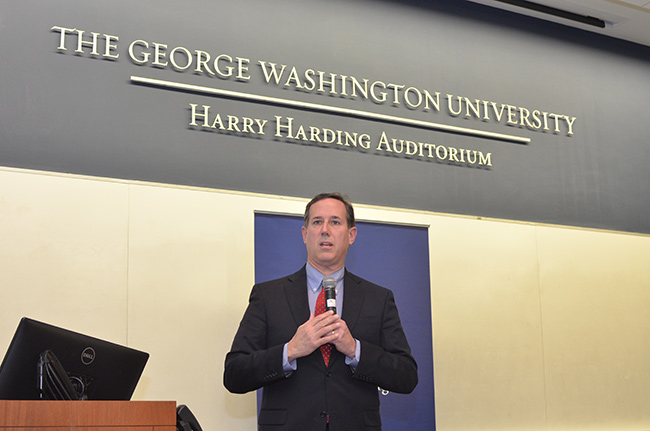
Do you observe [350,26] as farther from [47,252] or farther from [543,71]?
[47,252]

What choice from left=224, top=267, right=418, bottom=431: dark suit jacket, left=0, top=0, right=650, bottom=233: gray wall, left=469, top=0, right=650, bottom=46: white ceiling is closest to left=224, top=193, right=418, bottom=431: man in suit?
left=224, top=267, right=418, bottom=431: dark suit jacket

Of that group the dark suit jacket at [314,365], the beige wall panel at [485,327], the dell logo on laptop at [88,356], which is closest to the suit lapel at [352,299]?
the dark suit jacket at [314,365]

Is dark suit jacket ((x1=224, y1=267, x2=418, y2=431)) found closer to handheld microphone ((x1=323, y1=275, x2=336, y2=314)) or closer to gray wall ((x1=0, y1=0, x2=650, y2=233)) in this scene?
handheld microphone ((x1=323, y1=275, x2=336, y2=314))

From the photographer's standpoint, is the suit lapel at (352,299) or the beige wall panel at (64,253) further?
the beige wall panel at (64,253)

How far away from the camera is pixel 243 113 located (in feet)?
15.4

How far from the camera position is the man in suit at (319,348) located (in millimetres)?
2928

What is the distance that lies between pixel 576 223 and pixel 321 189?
6.71ft

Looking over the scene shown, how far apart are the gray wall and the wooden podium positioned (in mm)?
2330

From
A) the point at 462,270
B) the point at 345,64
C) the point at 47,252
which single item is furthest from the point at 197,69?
the point at 462,270

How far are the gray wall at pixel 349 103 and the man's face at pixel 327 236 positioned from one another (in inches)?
51.1

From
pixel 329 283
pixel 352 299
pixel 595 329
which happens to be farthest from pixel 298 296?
pixel 595 329

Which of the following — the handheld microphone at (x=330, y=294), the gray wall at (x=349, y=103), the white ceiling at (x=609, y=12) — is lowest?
the handheld microphone at (x=330, y=294)

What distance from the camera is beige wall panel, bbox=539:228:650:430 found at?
5227mm

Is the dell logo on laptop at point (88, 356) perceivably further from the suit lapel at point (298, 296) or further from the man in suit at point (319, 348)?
the suit lapel at point (298, 296)
